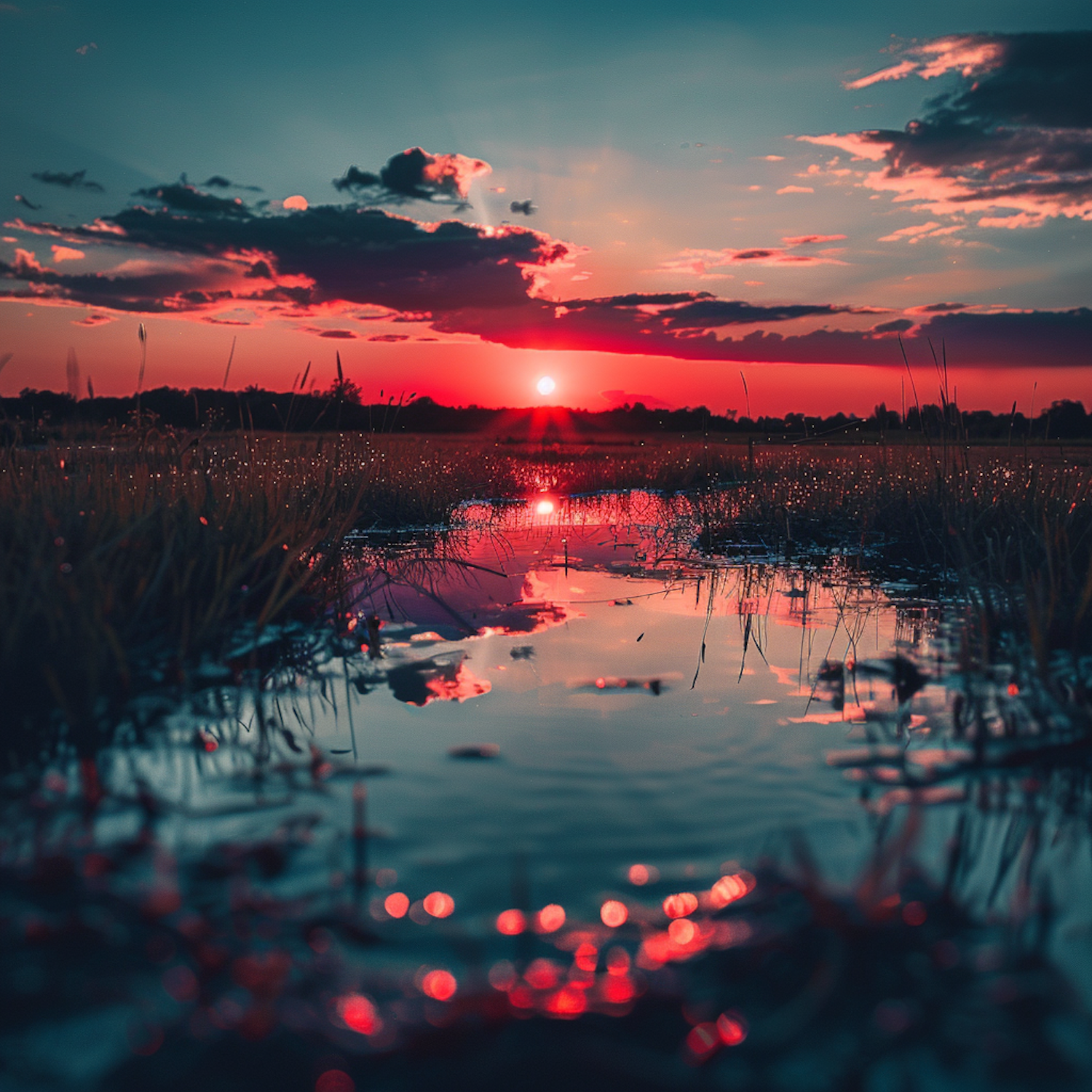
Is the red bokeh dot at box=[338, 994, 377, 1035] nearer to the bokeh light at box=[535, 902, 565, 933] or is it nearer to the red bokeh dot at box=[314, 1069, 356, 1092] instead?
the red bokeh dot at box=[314, 1069, 356, 1092]

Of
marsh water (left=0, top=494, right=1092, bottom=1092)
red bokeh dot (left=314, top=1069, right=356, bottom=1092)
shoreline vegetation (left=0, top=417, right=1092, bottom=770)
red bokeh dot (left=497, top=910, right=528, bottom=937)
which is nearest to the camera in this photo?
red bokeh dot (left=314, top=1069, right=356, bottom=1092)

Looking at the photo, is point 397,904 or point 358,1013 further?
point 397,904

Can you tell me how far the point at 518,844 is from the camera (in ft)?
5.78

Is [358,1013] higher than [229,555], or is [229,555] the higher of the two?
[229,555]

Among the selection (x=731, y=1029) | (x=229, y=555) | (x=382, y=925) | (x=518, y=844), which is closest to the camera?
(x=731, y=1029)

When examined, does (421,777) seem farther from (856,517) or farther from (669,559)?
(856,517)

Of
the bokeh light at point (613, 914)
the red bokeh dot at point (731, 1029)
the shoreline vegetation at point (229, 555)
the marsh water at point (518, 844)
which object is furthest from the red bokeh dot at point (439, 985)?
the shoreline vegetation at point (229, 555)

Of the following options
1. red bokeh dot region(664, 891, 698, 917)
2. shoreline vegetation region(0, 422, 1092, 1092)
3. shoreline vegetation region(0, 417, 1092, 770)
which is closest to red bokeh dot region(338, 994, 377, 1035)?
shoreline vegetation region(0, 422, 1092, 1092)

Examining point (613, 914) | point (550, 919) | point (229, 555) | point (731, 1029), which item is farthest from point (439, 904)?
point (229, 555)

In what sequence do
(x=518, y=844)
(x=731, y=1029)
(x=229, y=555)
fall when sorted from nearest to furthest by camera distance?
(x=731, y=1029), (x=518, y=844), (x=229, y=555)

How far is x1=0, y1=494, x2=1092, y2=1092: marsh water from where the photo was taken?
125cm

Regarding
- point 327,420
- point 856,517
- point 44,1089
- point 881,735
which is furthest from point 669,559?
point 44,1089

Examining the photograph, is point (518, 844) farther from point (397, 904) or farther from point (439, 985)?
point (439, 985)

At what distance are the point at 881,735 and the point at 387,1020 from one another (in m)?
1.82
